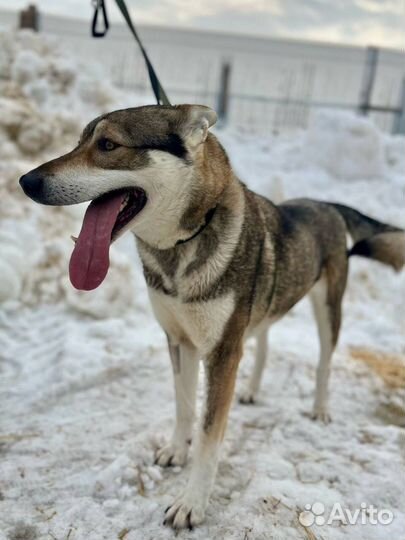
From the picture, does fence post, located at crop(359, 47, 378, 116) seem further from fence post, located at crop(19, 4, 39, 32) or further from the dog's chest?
the dog's chest

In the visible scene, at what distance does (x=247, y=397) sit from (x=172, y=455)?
1026 mm

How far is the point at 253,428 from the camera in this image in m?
3.46

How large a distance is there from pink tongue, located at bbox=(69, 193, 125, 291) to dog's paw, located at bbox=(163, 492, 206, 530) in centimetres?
112

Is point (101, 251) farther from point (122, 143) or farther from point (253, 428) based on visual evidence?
point (253, 428)

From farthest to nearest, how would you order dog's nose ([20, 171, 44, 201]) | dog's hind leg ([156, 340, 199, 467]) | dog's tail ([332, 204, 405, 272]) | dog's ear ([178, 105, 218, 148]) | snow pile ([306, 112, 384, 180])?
snow pile ([306, 112, 384, 180])
dog's tail ([332, 204, 405, 272])
dog's hind leg ([156, 340, 199, 467])
dog's ear ([178, 105, 218, 148])
dog's nose ([20, 171, 44, 201])

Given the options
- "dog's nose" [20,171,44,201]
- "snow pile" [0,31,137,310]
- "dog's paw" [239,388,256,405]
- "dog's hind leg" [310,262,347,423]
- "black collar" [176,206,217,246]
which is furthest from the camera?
"snow pile" [0,31,137,310]

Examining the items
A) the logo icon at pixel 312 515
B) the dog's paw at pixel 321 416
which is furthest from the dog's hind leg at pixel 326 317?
the logo icon at pixel 312 515

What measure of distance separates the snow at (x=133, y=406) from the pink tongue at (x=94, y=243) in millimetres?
1119

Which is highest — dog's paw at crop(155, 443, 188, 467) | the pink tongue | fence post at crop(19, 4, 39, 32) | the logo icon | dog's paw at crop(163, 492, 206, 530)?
fence post at crop(19, 4, 39, 32)

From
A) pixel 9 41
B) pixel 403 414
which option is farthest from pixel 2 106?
pixel 403 414

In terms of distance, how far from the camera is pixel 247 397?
386 cm

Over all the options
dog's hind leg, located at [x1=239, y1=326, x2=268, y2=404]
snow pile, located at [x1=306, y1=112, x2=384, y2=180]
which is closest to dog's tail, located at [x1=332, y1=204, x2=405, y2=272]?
dog's hind leg, located at [x1=239, y1=326, x2=268, y2=404]

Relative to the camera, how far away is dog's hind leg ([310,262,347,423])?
3600mm

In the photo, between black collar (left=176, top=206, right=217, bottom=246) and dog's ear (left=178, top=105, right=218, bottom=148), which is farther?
black collar (left=176, top=206, right=217, bottom=246)
